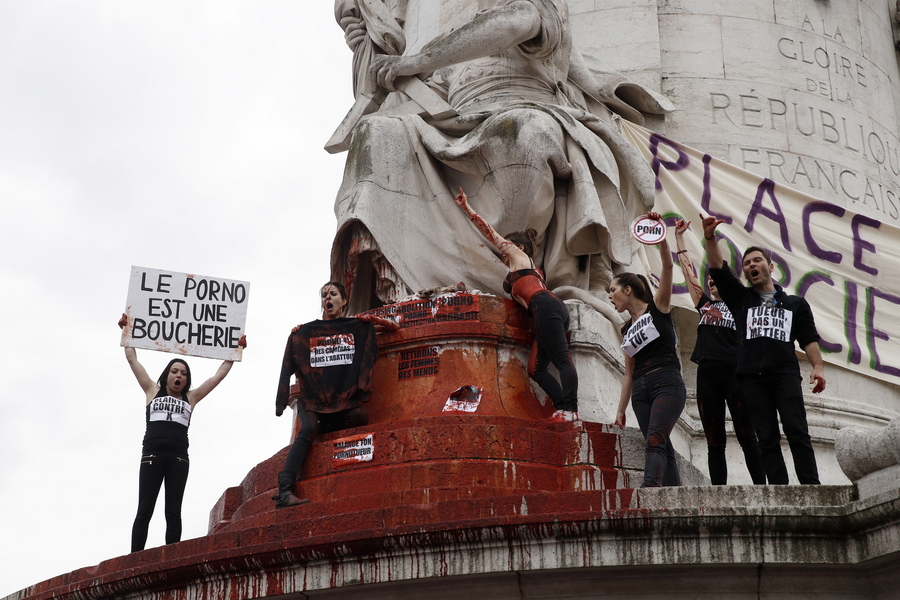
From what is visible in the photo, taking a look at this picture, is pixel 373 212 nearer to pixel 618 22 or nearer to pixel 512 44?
pixel 512 44

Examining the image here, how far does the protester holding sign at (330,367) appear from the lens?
10555 millimetres

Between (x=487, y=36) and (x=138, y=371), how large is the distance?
14.2 feet

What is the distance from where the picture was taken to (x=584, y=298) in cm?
1225

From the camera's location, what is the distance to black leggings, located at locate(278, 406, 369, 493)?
10.1m

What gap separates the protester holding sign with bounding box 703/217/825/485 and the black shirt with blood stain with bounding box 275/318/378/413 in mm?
2727

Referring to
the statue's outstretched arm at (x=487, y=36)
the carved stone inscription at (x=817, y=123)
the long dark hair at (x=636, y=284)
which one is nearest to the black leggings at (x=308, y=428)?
the long dark hair at (x=636, y=284)

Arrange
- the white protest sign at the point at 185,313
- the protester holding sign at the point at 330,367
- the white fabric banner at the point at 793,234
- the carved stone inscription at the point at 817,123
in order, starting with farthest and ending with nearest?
1. the carved stone inscription at the point at 817,123
2. the white fabric banner at the point at 793,234
3. the white protest sign at the point at 185,313
4. the protester holding sign at the point at 330,367

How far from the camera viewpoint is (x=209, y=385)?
11.9 meters

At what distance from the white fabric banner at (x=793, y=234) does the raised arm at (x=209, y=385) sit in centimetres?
444

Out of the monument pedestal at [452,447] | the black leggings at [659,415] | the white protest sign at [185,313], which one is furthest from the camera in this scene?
the white protest sign at [185,313]

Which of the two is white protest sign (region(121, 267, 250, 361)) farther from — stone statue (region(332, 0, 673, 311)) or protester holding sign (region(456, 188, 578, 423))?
protester holding sign (region(456, 188, 578, 423))

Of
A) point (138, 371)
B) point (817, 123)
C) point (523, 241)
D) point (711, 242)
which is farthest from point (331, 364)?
point (817, 123)

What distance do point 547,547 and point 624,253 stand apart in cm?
480

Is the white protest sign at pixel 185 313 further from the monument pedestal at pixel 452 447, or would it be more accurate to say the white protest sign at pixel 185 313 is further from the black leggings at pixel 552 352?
the black leggings at pixel 552 352
